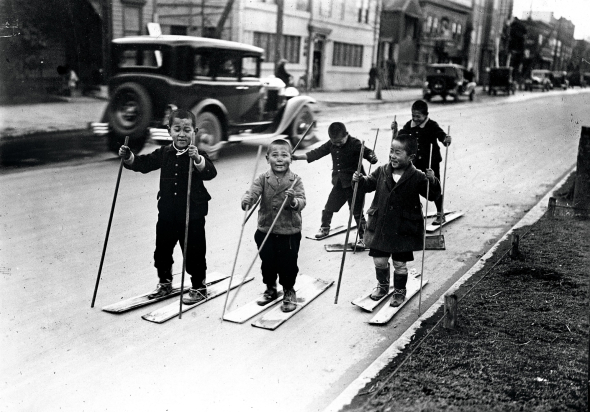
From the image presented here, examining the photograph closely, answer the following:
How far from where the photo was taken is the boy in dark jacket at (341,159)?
5.76 meters

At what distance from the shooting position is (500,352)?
3.81m

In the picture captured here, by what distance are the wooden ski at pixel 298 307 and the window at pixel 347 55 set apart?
298 cm

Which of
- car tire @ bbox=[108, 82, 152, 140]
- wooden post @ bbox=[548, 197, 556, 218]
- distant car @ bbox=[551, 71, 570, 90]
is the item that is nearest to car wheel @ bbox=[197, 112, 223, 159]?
car tire @ bbox=[108, 82, 152, 140]

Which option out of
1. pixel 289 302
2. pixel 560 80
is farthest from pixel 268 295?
pixel 560 80

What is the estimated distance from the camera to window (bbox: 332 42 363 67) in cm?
715

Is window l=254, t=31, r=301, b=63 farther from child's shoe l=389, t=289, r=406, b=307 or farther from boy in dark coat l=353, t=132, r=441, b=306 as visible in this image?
child's shoe l=389, t=289, r=406, b=307

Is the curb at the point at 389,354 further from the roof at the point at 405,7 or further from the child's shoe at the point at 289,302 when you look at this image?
the roof at the point at 405,7

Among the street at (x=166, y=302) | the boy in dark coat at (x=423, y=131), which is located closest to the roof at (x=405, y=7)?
the boy in dark coat at (x=423, y=131)

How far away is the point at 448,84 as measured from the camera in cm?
993

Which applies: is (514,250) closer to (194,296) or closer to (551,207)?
(551,207)

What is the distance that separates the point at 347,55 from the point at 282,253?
4126 mm

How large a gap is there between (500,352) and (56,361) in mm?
2770

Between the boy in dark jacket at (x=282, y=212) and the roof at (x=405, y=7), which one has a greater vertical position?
the roof at (x=405, y=7)

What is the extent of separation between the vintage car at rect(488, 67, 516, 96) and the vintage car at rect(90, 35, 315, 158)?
280 centimetres
